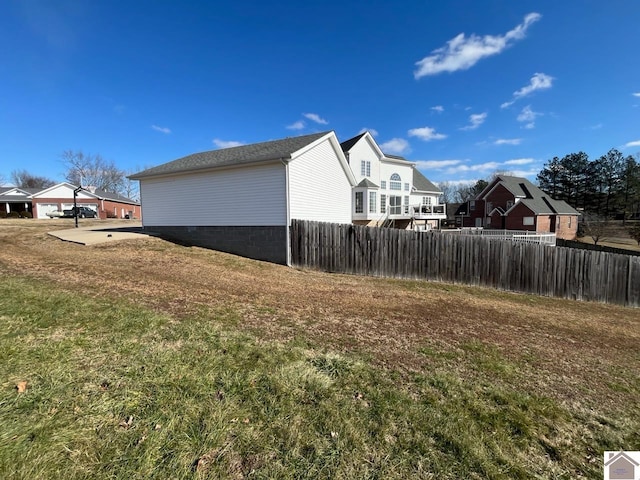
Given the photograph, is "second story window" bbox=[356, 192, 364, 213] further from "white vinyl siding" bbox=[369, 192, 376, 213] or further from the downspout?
the downspout

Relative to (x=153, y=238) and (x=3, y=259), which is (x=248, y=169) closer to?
(x=153, y=238)

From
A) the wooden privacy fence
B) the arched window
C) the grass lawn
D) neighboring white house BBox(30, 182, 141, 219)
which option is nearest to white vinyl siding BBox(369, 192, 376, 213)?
the arched window

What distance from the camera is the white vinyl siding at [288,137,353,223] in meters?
12.4

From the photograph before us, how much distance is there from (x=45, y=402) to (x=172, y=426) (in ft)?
3.75

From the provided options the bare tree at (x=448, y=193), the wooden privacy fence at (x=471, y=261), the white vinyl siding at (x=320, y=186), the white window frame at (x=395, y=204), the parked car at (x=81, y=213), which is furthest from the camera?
the bare tree at (x=448, y=193)

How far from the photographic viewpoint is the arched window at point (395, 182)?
27875mm

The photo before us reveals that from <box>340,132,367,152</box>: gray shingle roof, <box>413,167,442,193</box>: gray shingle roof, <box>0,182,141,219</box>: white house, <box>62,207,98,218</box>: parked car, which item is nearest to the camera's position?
<box>340,132,367,152</box>: gray shingle roof

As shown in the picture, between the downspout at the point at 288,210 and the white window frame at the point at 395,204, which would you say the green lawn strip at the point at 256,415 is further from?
the white window frame at the point at 395,204

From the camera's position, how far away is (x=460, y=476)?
2154 mm

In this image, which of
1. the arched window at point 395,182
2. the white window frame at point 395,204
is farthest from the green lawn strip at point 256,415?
the arched window at point 395,182

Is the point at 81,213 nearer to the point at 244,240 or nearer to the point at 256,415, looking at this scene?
the point at 244,240

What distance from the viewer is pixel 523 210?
A: 3431cm

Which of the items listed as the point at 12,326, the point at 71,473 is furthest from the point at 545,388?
the point at 12,326

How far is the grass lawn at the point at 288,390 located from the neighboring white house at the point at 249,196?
635 centimetres
